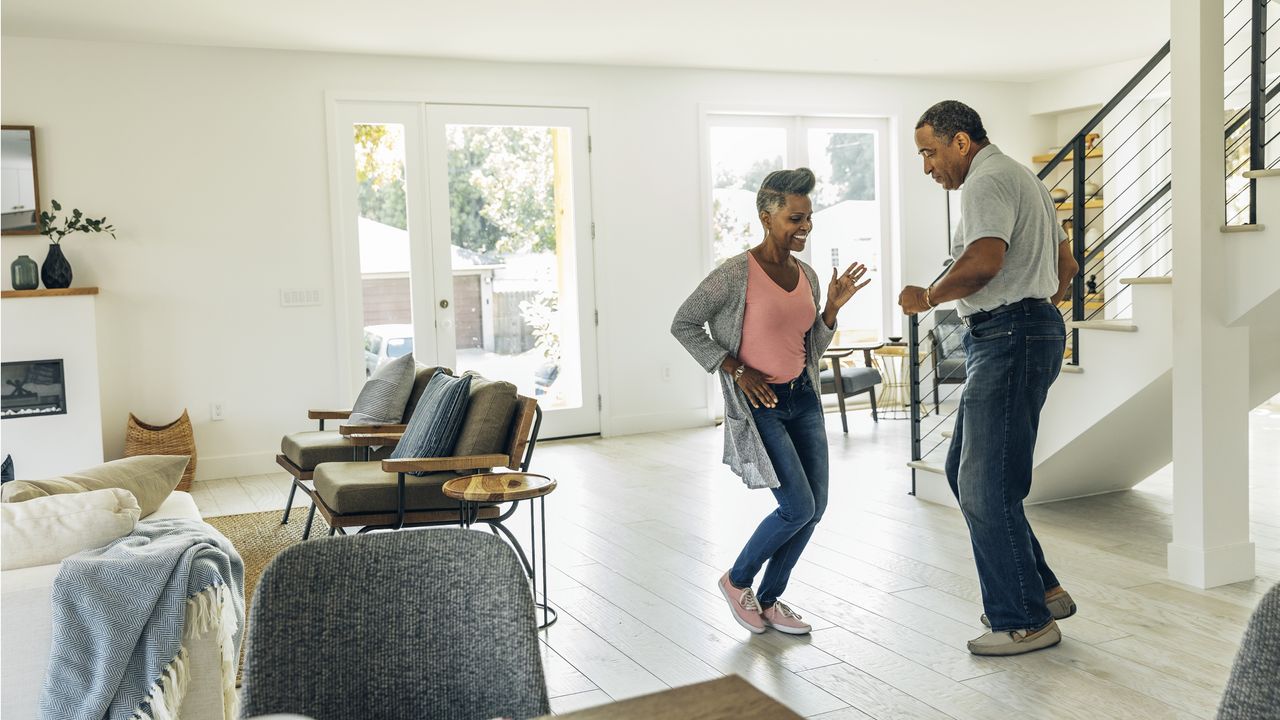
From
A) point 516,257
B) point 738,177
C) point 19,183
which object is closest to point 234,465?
point 19,183

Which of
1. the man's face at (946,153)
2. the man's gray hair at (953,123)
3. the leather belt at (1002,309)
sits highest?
the man's gray hair at (953,123)

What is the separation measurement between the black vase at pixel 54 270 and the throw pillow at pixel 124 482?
3.81m

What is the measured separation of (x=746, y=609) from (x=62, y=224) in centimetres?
499

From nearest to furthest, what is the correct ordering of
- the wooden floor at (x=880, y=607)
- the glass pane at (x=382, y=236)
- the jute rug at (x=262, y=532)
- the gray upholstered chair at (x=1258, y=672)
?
the gray upholstered chair at (x=1258, y=672) < the wooden floor at (x=880, y=607) < the jute rug at (x=262, y=532) < the glass pane at (x=382, y=236)

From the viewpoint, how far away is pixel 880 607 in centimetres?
366

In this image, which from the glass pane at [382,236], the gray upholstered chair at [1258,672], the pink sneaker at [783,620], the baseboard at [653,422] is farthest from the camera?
the baseboard at [653,422]

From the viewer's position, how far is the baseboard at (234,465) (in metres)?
6.62

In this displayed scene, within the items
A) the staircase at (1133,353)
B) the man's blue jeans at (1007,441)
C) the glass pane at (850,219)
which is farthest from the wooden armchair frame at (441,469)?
the glass pane at (850,219)

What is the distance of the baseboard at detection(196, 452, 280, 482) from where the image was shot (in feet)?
21.7

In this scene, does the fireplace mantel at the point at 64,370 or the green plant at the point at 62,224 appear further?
the green plant at the point at 62,224

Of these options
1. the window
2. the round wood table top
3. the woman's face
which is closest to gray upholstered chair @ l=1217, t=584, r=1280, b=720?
the woman's face

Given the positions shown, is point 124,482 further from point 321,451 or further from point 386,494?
point 321,451

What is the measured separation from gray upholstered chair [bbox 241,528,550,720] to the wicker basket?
521 centimetres

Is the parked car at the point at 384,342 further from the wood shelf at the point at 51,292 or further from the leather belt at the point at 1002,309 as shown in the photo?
the leather belt at the point at 1002,309
